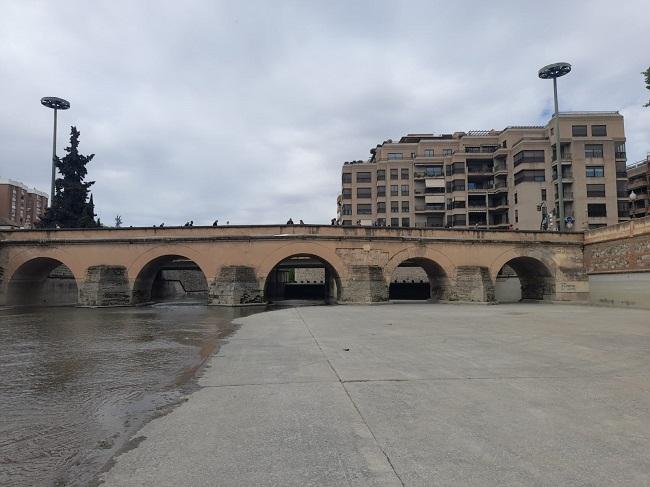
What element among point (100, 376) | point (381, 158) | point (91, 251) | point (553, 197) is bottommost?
point (100, 376)

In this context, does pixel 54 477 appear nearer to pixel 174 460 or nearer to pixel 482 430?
pixel 174 460

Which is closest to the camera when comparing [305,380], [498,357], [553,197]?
[305,380]

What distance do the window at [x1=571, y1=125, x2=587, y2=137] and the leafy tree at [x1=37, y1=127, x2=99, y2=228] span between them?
5026 cm

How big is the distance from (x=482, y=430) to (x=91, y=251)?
29.1 m

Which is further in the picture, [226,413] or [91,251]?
[91,251]

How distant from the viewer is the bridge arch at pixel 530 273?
95.1 ft

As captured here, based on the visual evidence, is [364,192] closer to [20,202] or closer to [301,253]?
[301,253]

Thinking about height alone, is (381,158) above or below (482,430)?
above

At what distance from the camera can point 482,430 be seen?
159 inches

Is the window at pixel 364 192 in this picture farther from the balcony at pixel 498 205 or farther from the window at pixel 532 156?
the window at pixel 532 156

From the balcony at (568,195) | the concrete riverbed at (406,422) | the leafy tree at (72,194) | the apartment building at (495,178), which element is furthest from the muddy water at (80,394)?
the balcony at (568,195)

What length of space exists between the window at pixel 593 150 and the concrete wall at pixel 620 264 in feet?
75.6

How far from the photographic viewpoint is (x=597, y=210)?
1848 inches

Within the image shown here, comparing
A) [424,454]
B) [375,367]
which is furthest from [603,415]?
[375,367]
